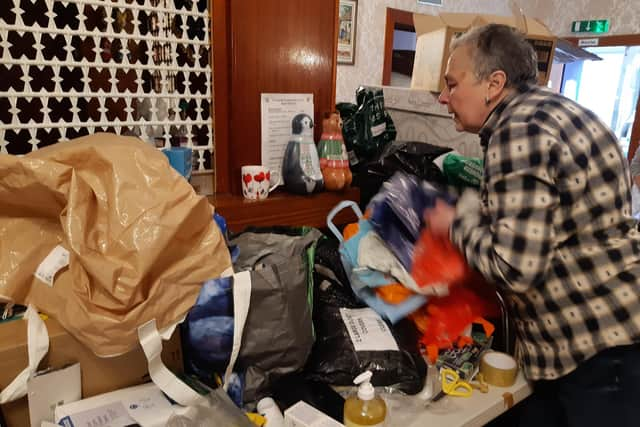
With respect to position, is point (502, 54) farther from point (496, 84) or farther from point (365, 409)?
point (365, 409)

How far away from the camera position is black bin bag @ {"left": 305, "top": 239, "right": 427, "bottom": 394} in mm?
1046

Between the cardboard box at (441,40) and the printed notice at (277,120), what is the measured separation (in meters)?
0.56

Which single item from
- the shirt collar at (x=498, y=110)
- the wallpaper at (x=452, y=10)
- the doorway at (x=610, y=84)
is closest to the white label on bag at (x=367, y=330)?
the shirt collar at (x=498, y=110)

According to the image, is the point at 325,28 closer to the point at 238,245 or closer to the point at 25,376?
the point at 238,245

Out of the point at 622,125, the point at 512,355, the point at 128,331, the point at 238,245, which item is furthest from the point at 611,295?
the point at 622,125

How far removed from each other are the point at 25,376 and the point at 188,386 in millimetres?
272

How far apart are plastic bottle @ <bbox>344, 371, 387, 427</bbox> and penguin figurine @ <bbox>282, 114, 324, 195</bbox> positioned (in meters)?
0.76

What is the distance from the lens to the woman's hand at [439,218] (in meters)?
1.11

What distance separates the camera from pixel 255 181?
150 centimetres

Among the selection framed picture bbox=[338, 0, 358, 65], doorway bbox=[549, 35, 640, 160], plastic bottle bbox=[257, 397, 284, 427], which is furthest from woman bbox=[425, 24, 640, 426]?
doorway bbox=[549, 35, 640, 160]

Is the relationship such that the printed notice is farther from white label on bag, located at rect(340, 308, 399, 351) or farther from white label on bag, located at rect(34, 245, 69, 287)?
white label on bag, located at rect(34, 245, 69, 287)

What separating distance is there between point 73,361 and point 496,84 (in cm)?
102

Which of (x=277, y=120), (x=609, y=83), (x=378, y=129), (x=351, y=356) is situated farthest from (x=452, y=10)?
(x=351, y=356)

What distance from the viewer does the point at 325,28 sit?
1.61 m
